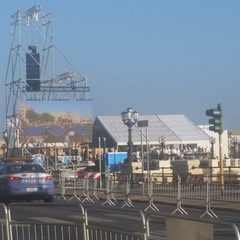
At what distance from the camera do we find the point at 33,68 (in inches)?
3004

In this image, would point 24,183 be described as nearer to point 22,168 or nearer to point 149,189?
point 22,168

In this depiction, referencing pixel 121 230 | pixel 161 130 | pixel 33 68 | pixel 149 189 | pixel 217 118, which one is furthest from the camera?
pixel 161 130

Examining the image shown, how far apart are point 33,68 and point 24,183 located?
50.4m

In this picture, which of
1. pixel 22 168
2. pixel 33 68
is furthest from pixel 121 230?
pixel 33 68

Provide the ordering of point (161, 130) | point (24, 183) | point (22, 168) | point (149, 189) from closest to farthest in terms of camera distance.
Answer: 1. point (149, 189)
2. point (24, 183)
3. point (22, 168)
4. point (161, 130)

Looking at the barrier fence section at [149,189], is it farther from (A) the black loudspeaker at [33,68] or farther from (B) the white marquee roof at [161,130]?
(B) the white marquee roof at [161,130]

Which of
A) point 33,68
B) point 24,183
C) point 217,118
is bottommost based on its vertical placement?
point 24,183

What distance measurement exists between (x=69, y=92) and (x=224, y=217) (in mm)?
49897

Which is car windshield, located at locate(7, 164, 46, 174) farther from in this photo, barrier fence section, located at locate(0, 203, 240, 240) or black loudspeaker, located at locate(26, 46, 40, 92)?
black loudspeaker, located at locate(26, 46, 40, 92)

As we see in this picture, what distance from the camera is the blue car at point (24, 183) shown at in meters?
26.7

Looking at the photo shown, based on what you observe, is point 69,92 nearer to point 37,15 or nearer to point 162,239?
point 37,15

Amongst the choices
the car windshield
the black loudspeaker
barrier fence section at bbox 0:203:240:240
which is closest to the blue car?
the car windshield

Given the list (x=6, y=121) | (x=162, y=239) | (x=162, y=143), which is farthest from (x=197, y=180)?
(x=162, y=143)

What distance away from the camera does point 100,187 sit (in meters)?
31.1
